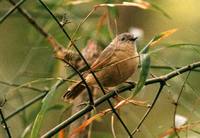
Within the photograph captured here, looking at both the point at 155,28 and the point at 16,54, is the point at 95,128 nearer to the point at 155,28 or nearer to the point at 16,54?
the point at 16,54

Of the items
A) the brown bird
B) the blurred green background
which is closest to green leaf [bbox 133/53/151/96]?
the blurred green background

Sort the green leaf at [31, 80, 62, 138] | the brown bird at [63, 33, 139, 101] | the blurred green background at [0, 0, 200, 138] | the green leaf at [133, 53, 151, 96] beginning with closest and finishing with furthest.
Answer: the green leaf at [133, 53, 151, 96] → the green leaf at [31, 80, 62, 138] → the brown bird at [63, 33, 139, 101] → the blurred green background at [0, 0, 200, 138]

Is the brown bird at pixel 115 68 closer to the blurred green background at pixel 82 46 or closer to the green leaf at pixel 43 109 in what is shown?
the blurred green background at pixel 82 46

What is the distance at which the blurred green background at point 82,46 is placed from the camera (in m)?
2.89

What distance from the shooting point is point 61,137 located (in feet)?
7.73

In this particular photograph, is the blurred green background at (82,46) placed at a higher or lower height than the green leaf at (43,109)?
higher

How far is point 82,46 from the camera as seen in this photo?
321cm

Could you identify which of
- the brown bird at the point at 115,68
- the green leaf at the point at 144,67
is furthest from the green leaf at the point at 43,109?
the brown bird at the point at 115,68

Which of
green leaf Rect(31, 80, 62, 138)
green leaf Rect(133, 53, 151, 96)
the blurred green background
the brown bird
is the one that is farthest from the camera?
the blurred green background

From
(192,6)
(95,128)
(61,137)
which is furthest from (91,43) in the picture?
(192,6)

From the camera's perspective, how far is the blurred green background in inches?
114

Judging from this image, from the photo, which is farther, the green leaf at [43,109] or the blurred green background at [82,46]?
the blurred green background at [82,46]

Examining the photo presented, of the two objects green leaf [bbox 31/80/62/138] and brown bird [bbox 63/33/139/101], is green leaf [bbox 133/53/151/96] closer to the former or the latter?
green leaf [bbox 31/80/62/138]

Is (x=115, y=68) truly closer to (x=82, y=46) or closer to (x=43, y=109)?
(x=82, y=46)
